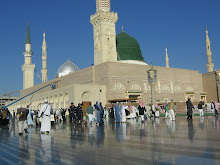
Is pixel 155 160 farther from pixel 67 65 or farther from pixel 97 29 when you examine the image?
pixel 67 65

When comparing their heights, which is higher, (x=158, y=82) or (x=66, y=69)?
(x=66, y=69)

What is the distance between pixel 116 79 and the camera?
34.2m

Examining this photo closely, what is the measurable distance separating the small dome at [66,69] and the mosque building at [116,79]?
7204 millimetres

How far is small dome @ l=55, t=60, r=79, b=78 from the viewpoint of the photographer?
5428 cm

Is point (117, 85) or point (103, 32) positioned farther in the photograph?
point (103, 32)

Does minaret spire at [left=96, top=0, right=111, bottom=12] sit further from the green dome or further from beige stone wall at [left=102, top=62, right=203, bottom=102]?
beige stone wall at [left=102, top=62, right=203, bottom=102]

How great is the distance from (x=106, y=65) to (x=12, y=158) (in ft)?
97.2

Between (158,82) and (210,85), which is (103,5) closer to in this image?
(158,82)

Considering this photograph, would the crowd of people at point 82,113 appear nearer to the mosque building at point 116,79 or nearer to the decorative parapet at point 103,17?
the mosque building at point 116,79

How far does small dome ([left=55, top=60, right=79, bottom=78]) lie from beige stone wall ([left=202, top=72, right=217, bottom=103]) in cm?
2730

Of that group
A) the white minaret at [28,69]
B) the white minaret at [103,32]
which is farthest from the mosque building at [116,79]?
the white minaret at [28,69]

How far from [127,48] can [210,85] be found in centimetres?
1682

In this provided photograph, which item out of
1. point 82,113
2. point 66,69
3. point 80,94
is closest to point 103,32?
point 80,94

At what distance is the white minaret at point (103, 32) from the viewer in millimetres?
38938
